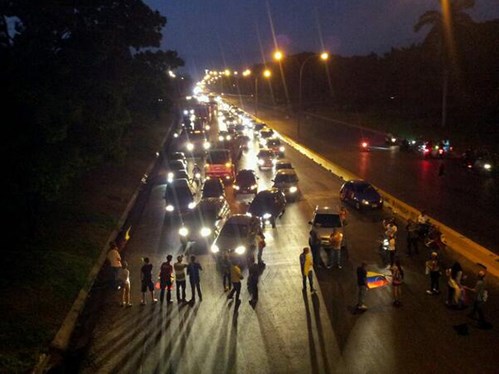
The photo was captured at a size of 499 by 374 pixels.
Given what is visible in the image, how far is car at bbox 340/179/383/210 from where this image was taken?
2595 cm

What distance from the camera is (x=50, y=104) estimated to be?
54.4ft

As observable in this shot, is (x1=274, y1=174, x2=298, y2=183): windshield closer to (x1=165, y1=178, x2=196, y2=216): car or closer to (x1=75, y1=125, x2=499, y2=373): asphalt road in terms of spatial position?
(x1=165, y1=178, x2=196, y2=216): car

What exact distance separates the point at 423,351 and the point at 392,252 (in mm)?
5927

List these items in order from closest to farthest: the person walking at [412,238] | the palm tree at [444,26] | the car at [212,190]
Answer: the person walking at [412,238]
the car at [212,190]
the palm tree at [444,26]

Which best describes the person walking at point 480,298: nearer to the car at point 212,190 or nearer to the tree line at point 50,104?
the tree line at point 50,104

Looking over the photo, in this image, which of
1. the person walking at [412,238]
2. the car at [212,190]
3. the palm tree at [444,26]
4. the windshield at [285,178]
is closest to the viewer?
the person walking at [412,238]

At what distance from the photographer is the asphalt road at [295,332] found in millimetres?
11586

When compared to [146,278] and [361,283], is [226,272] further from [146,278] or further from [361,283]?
[361,283]

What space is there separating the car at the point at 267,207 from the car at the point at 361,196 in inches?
151

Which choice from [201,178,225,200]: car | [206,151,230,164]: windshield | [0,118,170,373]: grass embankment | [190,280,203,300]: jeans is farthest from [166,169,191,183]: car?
[190,280,203,300]: jeans

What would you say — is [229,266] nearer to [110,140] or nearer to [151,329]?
[151,329]

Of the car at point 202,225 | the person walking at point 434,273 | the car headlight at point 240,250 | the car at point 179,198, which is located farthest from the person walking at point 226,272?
the car at point 179,198

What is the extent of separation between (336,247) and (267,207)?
6833 mm

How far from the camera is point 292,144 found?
54.8 meters
